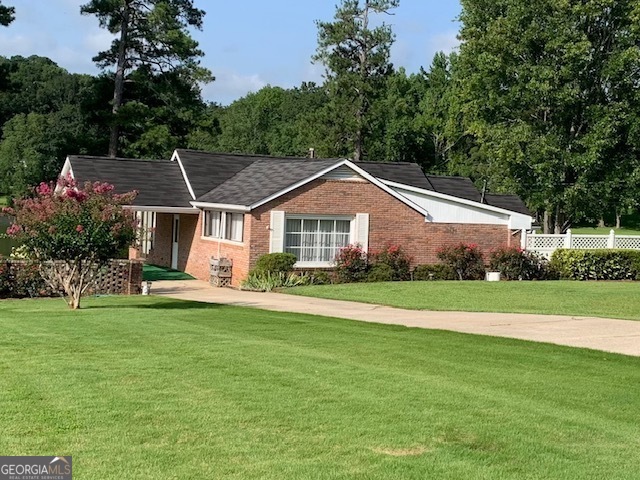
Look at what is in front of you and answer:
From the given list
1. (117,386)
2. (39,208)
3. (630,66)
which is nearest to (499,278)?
(630,66)

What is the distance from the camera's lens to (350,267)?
26.4m

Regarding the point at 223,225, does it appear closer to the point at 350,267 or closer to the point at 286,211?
the point at 286,211

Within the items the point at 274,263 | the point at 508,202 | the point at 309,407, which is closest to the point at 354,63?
the point at 508,202

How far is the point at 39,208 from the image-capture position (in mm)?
15859

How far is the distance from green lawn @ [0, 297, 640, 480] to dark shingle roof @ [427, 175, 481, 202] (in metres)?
26.2

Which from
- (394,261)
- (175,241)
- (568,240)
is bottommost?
(394,261)

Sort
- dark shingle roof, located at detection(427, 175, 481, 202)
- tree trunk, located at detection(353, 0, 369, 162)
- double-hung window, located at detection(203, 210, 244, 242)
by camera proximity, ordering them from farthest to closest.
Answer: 1. tree trunk, located at detection(353, 0, 369, 162)
2. dark shingle roof, located at detection(427, 175, 481, 202)
3. double-hung window, located at detection(203, 210, 244, 242)

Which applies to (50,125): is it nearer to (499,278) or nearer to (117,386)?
(499,278)

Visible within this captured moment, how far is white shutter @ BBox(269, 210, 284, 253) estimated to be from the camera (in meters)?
26.0

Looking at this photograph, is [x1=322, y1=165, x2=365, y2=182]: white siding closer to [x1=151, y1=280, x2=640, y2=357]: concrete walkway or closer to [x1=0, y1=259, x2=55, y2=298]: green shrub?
[x1=151, y1=280, x2=640, y2=357]: concrete walkway

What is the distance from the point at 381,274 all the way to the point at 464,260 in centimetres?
328

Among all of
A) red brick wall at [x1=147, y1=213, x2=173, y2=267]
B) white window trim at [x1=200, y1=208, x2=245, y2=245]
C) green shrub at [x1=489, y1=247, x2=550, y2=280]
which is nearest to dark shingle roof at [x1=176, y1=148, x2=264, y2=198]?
white window trim at [x1=200, y1=208, x2=245, y2=245]

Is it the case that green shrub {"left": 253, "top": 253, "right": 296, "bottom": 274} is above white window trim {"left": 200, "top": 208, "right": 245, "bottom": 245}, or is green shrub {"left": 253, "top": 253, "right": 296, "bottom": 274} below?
below

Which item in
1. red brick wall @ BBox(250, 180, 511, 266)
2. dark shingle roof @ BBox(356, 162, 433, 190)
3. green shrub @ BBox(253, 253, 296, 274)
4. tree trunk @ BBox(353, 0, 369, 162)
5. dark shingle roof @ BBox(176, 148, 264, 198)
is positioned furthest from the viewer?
tree trunk @ BBox(353, 0, 369, 162)
